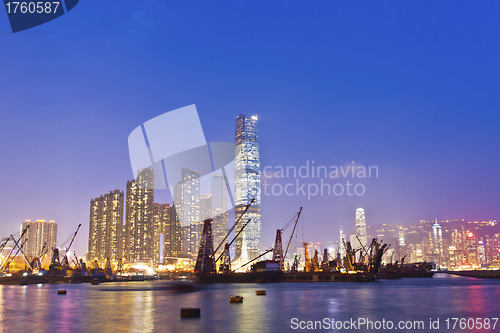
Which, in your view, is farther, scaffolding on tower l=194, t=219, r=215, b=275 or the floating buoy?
scaffolding on tower l=194, t=219, r=215, b=275

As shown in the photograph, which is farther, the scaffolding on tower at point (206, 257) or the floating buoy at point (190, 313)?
the scaffolding on tower at point (206, 257)

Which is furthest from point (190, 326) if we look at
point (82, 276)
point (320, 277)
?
point (82, 276)

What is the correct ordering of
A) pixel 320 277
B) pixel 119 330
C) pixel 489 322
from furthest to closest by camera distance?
pixel 320 277
pixel 489 322
pixel 119 330

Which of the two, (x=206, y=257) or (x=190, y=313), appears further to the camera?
(x=206, y=257)

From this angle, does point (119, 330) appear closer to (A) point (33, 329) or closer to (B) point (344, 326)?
(A) point (33, 329)

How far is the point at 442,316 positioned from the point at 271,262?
107 m

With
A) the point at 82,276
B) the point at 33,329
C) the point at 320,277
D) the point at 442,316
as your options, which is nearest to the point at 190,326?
the point at 33,329

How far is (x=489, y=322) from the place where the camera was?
1075 inches

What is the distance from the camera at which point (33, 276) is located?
519 ft

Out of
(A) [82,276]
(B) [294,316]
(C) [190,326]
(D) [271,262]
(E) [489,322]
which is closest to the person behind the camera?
(C) [190,326]

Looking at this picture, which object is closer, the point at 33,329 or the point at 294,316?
the point at 33,329

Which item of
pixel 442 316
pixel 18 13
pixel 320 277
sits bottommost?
pixel 320 277

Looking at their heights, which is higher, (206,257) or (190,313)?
(190,313)

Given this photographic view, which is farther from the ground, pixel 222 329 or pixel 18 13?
pixel 18 13
